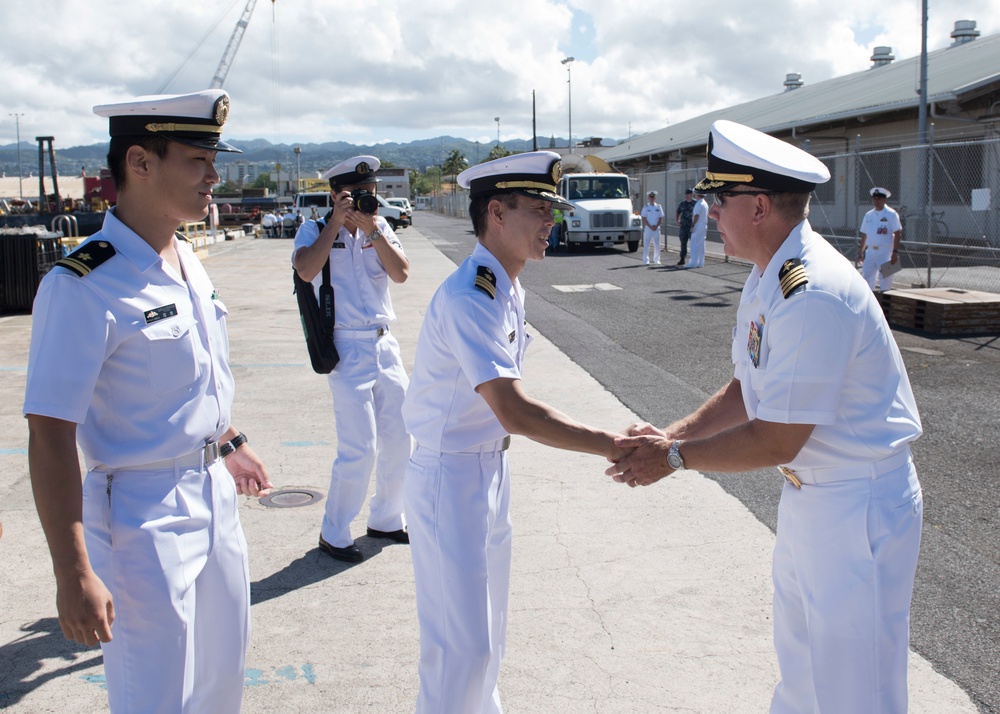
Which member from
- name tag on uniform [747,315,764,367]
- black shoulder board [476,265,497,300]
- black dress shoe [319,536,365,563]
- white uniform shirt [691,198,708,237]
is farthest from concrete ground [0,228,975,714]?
white uniform shirt [691,198,708,237]

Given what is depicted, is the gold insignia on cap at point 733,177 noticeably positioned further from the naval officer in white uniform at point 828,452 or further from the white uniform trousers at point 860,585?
the white uniform trousers at point 860,585

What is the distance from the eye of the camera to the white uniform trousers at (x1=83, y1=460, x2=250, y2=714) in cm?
230

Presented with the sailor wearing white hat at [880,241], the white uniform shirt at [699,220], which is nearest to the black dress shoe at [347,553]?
the sailor wearing white hat at [880,241]

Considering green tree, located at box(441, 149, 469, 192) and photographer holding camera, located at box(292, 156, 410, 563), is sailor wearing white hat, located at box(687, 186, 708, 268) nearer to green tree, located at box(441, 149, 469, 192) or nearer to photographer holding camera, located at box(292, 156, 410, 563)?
photographer holding camera, located at box(292, 156, 410, 563)

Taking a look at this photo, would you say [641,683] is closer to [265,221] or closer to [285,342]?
[285,342]

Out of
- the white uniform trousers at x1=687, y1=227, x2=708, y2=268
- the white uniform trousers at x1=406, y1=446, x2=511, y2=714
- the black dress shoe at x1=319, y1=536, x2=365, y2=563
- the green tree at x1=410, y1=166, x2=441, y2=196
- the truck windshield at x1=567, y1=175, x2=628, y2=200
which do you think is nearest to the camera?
the white uniform trousers at x1=406, y1=446, x2=511, y2=714

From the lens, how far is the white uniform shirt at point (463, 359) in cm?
275

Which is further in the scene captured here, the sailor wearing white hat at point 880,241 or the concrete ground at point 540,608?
the sailor wearing white hat at point 880,241

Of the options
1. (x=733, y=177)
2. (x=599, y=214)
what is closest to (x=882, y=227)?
(x=733, y=177)

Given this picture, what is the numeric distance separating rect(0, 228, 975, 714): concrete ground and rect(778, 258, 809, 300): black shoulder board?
1.78 m

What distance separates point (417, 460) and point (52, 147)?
126 ft

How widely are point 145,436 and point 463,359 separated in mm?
961

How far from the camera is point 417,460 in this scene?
2.95m

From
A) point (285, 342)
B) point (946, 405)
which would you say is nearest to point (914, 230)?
point (946, 405)
